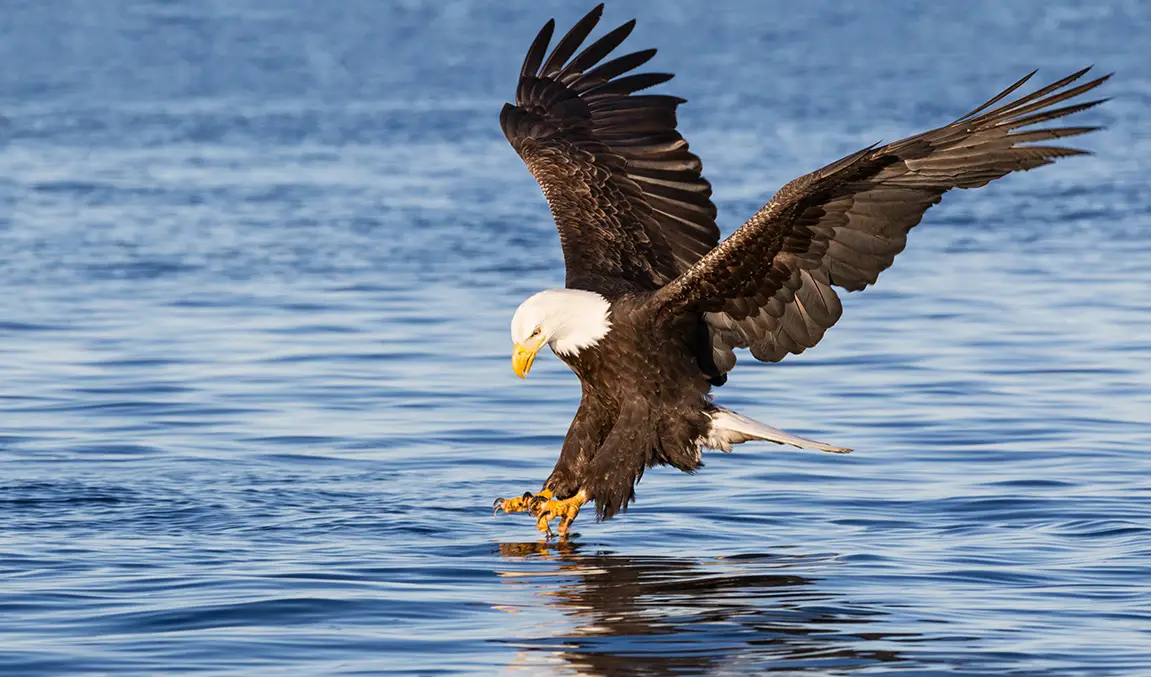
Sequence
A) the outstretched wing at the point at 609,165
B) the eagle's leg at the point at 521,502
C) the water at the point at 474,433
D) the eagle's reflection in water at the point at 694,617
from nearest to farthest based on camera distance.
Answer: the eagle's reflection in water at the point at 694,617
the water at the point at 474,433
the eagle's leg at the point at 521,502
the outstretched wing at the point at 609,165

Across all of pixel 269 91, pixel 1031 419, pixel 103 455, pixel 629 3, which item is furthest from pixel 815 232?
pixel 629 3

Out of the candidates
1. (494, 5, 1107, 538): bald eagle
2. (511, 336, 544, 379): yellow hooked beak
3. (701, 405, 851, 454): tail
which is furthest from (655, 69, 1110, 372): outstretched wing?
(511, 336, 544, 379): yellow hooked beak

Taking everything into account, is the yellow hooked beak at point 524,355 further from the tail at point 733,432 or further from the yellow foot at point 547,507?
the tail at point 733,432

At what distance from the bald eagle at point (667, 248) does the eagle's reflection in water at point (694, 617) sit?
0.55m

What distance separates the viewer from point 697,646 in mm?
5730

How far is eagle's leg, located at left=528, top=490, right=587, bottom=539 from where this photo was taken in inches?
286

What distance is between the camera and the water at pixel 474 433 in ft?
19.3

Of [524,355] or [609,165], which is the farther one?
[609,165]

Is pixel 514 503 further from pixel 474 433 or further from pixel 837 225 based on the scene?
pixel 474 433

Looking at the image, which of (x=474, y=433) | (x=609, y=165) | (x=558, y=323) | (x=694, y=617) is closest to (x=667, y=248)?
(x=609, y=165)

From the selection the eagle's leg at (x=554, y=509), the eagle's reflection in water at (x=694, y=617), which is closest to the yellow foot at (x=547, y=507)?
the eagle's leg at (x=554, y=509)

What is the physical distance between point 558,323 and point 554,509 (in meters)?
0.66

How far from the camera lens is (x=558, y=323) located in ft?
23.4

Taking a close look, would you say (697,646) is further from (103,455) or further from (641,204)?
(103,455)
